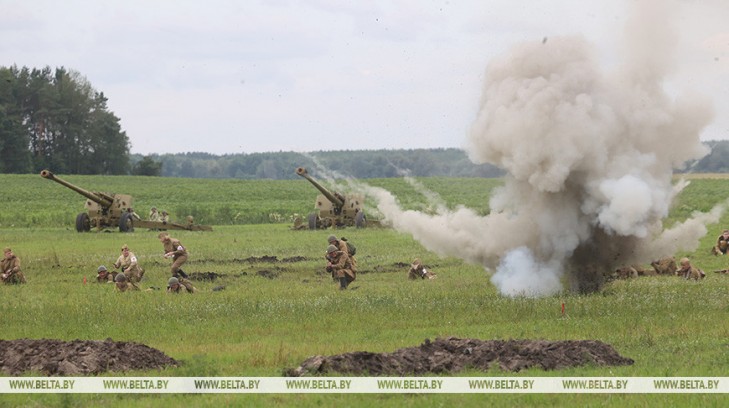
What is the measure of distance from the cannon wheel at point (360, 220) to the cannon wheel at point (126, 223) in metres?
11.4

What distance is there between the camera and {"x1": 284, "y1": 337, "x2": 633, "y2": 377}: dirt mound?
1597cm

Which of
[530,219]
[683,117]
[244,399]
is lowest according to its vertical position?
[244,399]

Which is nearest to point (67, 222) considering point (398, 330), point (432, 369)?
point (398, 330)

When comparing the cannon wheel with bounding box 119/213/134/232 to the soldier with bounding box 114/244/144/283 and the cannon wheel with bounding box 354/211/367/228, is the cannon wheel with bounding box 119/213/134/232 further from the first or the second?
the soldier with bounding box 114/244/144/283

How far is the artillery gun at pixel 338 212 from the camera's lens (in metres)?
60.7

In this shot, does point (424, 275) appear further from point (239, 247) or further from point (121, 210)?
point (121, 210)

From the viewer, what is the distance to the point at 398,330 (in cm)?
2172

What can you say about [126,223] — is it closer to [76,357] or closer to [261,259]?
[261,259]

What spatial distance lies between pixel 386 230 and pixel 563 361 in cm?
4312

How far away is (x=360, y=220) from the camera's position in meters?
60.5

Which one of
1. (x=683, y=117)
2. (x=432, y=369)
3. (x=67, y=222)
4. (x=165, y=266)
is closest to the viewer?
(x=432, y=369)

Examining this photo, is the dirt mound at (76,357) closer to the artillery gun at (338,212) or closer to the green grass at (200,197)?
the artillery gun at (338,212)

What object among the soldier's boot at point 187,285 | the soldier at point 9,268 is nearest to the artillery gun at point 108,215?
the soldier at point 9,268

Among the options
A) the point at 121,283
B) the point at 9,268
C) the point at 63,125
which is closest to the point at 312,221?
the point at 9,268
